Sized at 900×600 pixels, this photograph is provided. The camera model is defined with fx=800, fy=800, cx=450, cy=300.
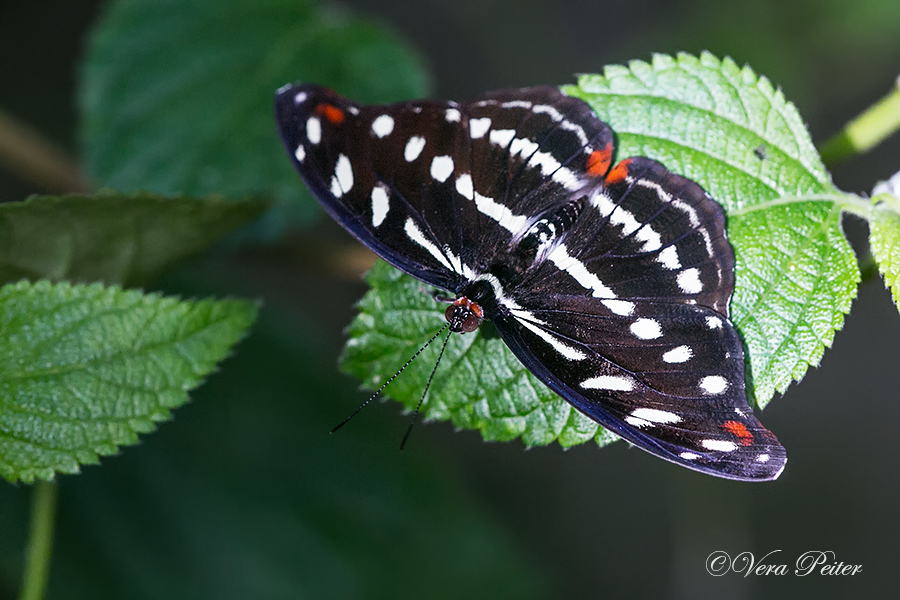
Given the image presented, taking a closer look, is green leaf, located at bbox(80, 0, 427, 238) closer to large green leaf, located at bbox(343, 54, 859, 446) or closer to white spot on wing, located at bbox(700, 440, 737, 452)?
large green leaf, located at bbox(343, 54, 859, 446)

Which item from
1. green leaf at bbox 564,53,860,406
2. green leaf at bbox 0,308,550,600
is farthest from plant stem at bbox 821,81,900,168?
green leaf at bbox 0,308,550,600

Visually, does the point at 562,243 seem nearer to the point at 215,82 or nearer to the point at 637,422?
the point at 637,422

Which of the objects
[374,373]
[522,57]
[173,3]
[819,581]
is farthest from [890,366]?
[173,3]

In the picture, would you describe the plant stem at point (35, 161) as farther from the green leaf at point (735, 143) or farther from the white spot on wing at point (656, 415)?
the white spot on wing at point (656, 415)

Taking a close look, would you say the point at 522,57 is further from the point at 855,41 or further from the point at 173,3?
the point at 173,3

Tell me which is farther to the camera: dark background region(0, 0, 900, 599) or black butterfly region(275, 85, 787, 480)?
dark background region(0, 0, 900, 599)

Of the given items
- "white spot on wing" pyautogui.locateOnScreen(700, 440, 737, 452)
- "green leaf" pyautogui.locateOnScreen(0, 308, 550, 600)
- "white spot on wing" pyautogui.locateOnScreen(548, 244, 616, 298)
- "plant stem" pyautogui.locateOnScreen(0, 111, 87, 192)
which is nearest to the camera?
"white spot on wing" pyautogui.locateOnScreen(700, 440, 737, 452)

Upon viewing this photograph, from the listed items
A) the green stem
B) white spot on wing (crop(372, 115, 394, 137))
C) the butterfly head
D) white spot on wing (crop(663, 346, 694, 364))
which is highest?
white spot on wing (crop(372, 115, 394, 137))
